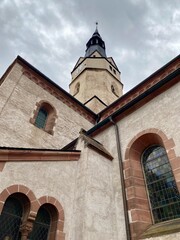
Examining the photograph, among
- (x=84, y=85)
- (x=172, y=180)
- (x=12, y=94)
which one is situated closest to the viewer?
(x=172, y=180)

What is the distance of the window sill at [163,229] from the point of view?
4.15m

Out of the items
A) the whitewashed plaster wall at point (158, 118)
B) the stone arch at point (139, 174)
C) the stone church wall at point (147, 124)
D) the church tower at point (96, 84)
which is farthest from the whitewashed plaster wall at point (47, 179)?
the church tower at point (96, 84)

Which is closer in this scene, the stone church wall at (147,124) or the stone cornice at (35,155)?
the stone cornice at (35,155)

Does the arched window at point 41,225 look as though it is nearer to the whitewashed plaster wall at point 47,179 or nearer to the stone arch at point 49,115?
the whitewashed plaster wall at point 47,179

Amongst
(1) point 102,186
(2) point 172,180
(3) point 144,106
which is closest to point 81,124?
(3) point 144,106

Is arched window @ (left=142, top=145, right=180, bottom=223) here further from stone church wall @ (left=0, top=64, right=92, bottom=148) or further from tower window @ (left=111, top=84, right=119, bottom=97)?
tower window @ (left=111, top=84, right=119, bottom=97)

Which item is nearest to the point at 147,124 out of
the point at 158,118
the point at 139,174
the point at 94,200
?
the point at 158,118

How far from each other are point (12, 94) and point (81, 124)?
4.32 m

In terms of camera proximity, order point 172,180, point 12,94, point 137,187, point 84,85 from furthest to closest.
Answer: point 84,85 < point 12,94 < point 137,187 < point 172,180

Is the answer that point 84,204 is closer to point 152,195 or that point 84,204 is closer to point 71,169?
point 71,169

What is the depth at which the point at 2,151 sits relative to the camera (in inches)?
181

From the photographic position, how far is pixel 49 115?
10234 millimetres

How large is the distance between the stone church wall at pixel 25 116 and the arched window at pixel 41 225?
10.6ft

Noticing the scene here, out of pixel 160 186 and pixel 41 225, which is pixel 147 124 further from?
pixel 41 225
